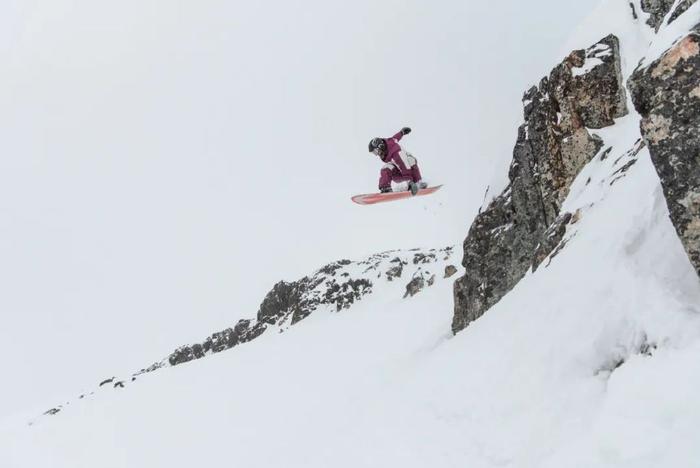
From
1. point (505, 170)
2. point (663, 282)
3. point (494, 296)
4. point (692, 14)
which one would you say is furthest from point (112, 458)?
point (692, 14)

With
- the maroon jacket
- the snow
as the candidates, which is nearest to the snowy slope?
the snow

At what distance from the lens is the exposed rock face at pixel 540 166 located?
13.8 m

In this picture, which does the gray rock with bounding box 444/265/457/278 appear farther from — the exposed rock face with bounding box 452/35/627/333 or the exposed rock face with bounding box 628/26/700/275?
the exposed rock face with bounding box 628/26/700/275

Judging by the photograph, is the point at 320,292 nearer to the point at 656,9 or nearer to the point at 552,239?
the point at 656,9

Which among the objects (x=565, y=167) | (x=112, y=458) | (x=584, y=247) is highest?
(x=565, y=167)

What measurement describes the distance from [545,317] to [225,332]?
53.6 metres

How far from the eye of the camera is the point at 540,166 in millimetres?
14984

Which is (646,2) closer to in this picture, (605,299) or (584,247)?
(584,247)

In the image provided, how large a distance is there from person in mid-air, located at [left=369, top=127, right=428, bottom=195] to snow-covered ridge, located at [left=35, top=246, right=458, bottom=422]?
21.1 metres

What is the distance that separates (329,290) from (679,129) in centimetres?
4466

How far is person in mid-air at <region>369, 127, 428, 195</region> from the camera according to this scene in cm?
1930

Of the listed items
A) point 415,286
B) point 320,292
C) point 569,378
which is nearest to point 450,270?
point 415,286

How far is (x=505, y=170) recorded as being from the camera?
16.5 meters

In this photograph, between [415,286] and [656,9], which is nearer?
[656,9]
